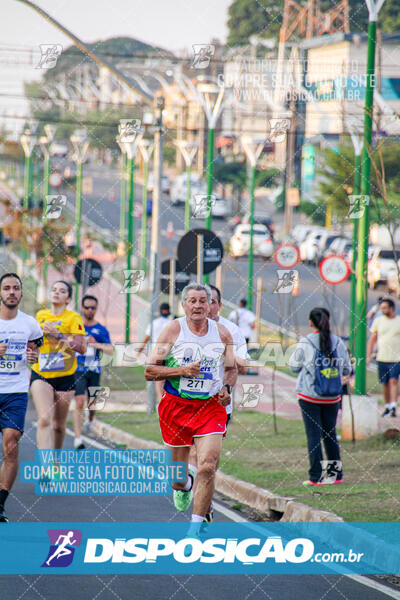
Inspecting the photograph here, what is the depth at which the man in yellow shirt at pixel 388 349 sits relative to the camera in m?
16.1

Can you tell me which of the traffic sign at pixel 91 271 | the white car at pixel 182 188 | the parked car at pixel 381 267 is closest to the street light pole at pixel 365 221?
the traffic sign at pixel 91 271

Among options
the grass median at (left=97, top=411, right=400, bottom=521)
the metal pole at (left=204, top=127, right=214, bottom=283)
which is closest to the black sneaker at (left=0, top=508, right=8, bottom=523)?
the grass median at (left=97, top=411, right=400, bottom=521)

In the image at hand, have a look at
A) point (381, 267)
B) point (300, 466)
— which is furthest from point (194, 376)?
point (381, 267)

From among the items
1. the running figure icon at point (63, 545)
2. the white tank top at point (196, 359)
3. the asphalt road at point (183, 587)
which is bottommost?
the running figure icon at point (63, 545)

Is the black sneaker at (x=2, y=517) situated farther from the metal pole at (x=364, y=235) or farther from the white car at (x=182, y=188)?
the white car at (x=182, y=188)

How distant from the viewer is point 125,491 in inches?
408

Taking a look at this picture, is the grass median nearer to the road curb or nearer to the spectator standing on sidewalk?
the road curb

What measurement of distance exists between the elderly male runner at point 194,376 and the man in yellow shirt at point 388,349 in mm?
8321

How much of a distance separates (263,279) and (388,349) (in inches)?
926

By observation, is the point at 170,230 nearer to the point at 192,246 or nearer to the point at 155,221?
the point at 155,221

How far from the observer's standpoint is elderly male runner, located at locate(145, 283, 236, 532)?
7.83 meters

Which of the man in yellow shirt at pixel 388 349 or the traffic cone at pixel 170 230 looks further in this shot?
the traffic cone at pixel 170 230

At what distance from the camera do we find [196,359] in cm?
786

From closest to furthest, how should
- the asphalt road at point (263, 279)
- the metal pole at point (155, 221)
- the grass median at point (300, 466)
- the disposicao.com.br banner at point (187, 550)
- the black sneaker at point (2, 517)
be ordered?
the disposicao.com.br banner at point (187, 550) → the black sneaker at point (2, 517) → the grass median at point (300, 466) → the metal pole at point (155, 221) → the asphalt road at point (263, 279)
